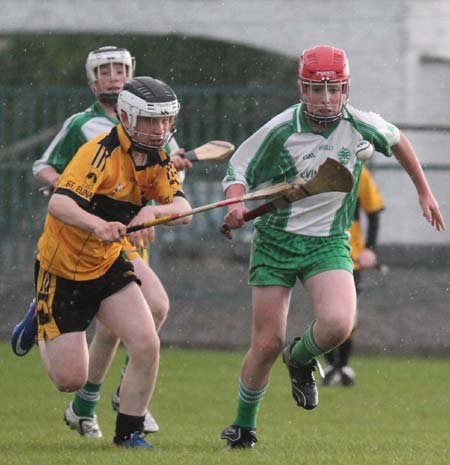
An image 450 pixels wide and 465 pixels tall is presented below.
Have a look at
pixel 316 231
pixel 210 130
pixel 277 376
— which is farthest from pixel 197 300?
pixel 316 231

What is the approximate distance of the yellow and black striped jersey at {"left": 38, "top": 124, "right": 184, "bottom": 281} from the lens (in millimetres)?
6594

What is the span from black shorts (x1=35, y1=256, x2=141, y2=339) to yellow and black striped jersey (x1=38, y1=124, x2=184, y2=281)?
4 centimetres

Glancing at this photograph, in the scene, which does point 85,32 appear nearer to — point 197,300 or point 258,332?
point 197,300

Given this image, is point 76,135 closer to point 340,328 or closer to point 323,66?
point 323,66

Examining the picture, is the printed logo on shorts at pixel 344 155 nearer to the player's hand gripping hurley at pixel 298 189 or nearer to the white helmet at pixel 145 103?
the player's hand gripping hurley at pixel 298 189

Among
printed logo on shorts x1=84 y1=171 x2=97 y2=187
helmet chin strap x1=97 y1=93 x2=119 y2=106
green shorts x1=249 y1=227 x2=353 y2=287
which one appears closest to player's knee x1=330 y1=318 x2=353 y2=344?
green shorts x1=249 y1=227 x2=353 y2=287

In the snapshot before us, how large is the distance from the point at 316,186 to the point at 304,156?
36 centimetres

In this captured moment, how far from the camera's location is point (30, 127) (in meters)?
13.7

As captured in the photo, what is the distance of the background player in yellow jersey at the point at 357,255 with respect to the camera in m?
10.6

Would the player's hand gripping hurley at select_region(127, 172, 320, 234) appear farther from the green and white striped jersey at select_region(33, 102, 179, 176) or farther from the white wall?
the white wall

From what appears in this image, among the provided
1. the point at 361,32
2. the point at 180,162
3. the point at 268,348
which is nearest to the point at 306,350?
the point at 268,348

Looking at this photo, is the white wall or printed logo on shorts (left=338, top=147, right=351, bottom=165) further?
the white wall

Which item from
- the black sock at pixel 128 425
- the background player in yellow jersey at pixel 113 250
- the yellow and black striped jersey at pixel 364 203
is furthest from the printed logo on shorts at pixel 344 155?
the yellow and black striped jersey at pixel 364 203

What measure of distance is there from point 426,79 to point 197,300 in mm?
3374
